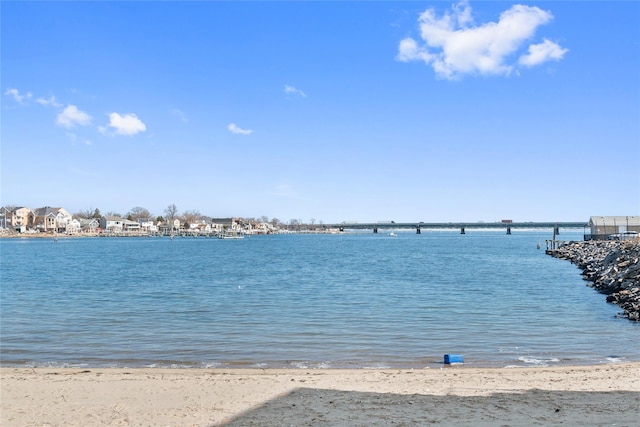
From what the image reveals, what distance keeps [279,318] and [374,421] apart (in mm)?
14835

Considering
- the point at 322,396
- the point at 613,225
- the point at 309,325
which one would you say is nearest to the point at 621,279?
→ the point at 309,325

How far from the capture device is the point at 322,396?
37.9 ft

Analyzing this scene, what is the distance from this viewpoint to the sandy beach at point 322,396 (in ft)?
32.6

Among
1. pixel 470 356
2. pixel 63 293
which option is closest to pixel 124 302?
pixel 63 293

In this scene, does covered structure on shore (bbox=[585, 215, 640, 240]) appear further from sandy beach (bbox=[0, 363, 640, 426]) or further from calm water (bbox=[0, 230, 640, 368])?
sandy beach (bbox=[0, 363, 640, 426])

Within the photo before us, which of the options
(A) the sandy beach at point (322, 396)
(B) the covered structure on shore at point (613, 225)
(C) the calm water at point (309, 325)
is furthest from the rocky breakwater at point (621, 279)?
(B) the covered structure on shore at point (613, 225)

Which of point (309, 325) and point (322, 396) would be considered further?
point (309, 325)

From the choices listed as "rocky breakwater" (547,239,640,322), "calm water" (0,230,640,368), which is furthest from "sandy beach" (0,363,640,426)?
"rocky breakwater" (547,239,640,322)

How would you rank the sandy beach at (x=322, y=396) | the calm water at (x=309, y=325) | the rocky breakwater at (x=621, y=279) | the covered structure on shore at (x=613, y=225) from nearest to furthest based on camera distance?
the sandy beach at (x=322, y=396) → the calm water at (x=309, y=325) → the rocky breakwater at (x=621, y=279) → the covered structure on shore at (x=613, y=225)

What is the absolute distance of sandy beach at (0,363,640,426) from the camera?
391 inches

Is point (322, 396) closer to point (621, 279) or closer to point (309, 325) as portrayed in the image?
point (309, 325)

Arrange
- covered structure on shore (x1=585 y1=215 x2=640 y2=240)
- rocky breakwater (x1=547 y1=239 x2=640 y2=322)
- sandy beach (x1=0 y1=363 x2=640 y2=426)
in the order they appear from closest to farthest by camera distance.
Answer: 1. sandy beach (x1=0 y1=363 x2=640 y2=426)
2. rocky breakwater (x1=547 y1=239 x2=640 y2=322)
3. covered structure on shore (x1=585 y1=215 x2=640 y2=240)

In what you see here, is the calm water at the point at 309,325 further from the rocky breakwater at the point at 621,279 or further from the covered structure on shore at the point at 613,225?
the covered structure on shore at the point at 613,225

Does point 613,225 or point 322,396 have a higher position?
point 613,225
